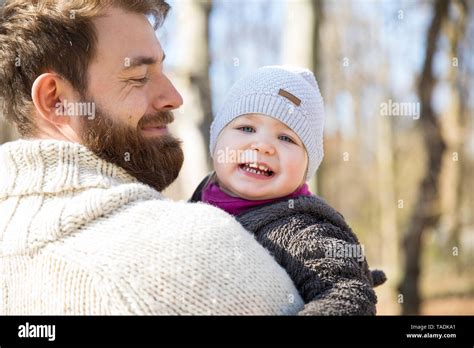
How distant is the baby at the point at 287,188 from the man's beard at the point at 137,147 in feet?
0.65

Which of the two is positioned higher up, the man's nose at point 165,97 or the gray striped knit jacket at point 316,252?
the man's nose at point 165,97

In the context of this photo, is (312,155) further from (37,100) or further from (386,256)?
(386,256)

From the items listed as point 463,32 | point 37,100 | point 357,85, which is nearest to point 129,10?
point 37,100

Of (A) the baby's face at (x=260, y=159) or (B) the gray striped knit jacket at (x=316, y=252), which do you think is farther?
(A) the baby's face at (x=260, y=159)

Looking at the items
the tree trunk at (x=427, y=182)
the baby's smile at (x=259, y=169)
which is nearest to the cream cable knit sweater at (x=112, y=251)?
the baby's smile at (x=259, y=169)

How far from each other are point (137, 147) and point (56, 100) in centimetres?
32

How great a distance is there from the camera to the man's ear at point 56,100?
7.66ft

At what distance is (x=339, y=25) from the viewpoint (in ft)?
54.4

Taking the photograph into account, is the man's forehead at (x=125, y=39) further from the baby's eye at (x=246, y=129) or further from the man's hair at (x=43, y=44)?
the baby's eye at (x=246, y=129)

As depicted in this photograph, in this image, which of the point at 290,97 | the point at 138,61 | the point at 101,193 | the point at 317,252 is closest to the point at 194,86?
the point at 290,97

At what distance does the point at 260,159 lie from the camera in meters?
2.50

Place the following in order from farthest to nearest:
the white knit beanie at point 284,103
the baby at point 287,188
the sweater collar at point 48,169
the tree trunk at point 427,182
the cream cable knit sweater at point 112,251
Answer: the tree trunk at point 427,182, the white knit beanie at point 284,103, the baby at point 287,188, the sweater collar at point 48,169, the cream cable knit sweater at point 112,251

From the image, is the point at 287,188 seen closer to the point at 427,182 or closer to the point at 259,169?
the point at 259,169
